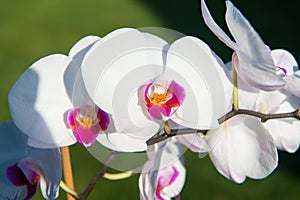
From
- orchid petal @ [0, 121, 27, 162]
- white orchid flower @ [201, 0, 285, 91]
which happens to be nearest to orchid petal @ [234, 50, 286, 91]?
white orchid flower @ [201, 0, 285, 91]

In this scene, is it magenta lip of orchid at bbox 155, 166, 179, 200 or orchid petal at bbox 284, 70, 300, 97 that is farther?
magenta lip of orchid at bbox 155, 166, 179, 200

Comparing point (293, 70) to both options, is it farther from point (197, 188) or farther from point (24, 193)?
point (197, 188)

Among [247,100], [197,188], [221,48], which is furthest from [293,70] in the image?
[221,48]

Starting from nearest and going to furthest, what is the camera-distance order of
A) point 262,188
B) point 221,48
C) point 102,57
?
point 102,57
point 262,188
point 221,48

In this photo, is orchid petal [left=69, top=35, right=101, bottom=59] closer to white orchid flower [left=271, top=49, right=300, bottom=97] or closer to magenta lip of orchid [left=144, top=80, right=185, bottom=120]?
magenta lip of orchid [left=144, top=80, right=185, bottom=120]

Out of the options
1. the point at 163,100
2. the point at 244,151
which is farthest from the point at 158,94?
the point at 244,151

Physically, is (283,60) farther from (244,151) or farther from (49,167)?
(49,167)

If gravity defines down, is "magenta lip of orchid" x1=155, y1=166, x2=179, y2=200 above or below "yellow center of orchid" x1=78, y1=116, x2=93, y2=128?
below

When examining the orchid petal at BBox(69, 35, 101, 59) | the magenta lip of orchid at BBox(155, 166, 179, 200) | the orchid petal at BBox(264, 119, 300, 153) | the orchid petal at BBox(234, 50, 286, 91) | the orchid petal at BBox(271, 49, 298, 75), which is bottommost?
the magenta lip of orchid at BBox(155, 166, 179, 200)
